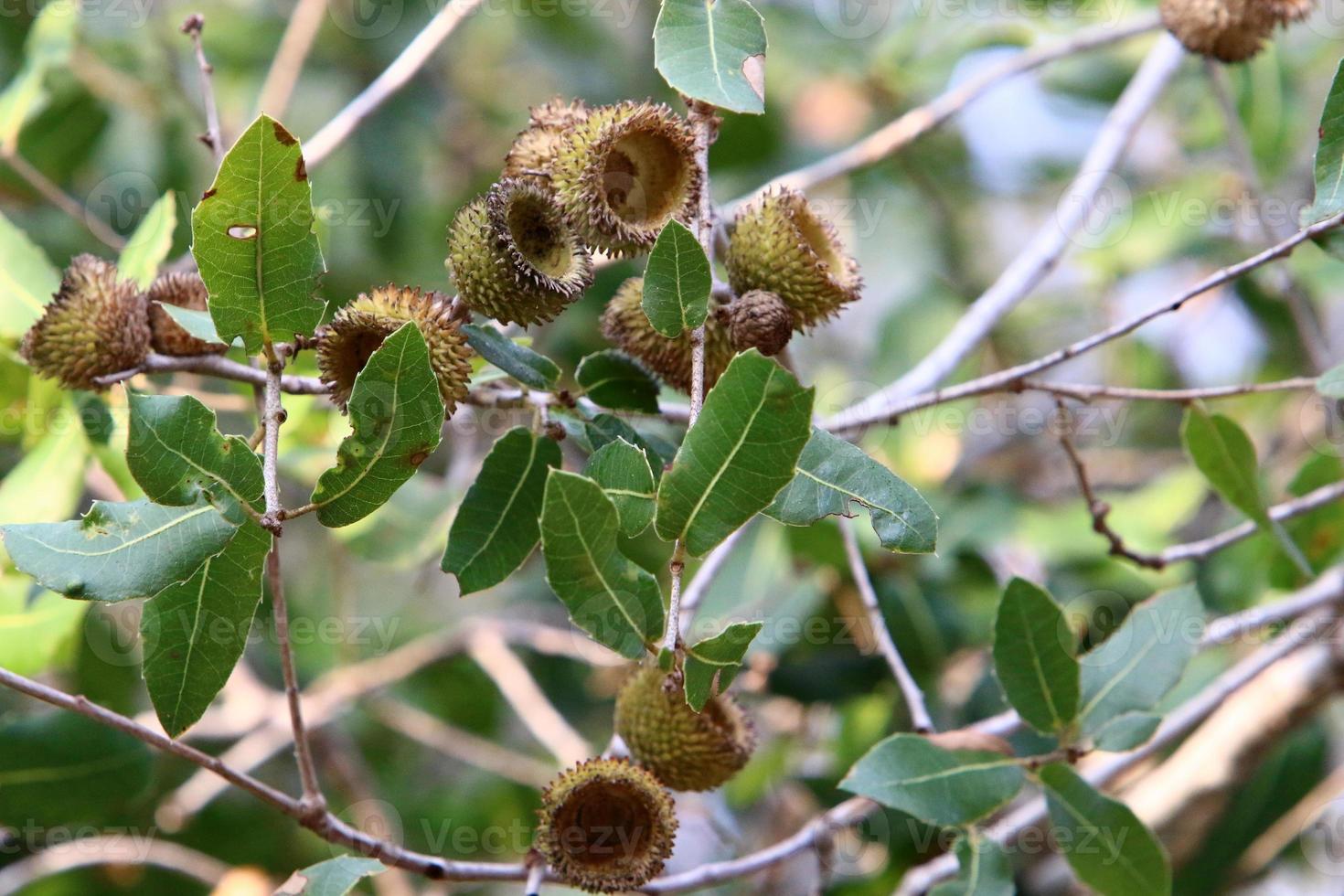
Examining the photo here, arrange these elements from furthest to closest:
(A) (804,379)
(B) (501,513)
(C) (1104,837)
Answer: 1. (A) (804,379)
2. (C) (1104,837)
3. (B) (501,513)

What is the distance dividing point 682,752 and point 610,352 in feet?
1.33

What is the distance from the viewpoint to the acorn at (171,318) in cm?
126

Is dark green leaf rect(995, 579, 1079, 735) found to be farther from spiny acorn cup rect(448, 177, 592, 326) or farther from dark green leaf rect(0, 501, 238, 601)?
dark green leaf rect(0, 501, 238, 601)

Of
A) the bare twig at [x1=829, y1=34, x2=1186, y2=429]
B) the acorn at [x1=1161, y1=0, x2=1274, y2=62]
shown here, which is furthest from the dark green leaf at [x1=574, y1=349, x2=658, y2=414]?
the acorn at [x1=1161, y1=0, x2=1274, y2=62]

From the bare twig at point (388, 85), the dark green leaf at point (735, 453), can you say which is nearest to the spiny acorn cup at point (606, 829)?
the dark green leaf at point (735, 453)

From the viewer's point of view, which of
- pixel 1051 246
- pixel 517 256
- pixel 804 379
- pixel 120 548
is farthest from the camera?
pixel 804 379

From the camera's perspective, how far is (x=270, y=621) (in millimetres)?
2305

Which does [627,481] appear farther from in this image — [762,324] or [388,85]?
[388,85]

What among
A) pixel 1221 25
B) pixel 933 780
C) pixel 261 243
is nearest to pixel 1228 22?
pixel 1221 25

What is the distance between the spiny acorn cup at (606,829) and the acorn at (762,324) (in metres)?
0.41

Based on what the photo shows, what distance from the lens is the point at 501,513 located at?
3.86 feet

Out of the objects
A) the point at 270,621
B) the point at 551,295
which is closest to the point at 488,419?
the point at 270,621

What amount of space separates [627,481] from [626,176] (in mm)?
302

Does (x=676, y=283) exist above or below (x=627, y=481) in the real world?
above
